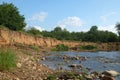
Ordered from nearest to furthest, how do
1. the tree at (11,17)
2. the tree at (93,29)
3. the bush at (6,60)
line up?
the bush at (6,60) → the tree at (11,17) → the tree at (93,29)

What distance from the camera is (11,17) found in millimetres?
71062

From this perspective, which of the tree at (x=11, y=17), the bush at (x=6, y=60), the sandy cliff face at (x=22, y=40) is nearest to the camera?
the bush at (x=6, y=60)

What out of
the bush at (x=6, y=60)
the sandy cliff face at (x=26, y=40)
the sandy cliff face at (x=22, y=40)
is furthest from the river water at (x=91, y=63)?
the sandy cliff face at (x=26, y=40)

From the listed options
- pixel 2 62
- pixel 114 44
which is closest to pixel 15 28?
pixel 114 44

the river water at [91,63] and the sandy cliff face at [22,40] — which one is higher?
the sandy cliff face at [22,40]

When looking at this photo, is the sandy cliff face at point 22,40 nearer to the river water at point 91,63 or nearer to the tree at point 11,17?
the tree at point 11,17

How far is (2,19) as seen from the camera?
225 feet

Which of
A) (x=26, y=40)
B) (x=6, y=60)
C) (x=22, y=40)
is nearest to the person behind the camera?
(x=6, y=60)

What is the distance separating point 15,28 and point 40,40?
439 inches

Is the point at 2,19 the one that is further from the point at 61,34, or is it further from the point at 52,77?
the point at 61,34

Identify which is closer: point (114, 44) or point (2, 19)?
point (2, 19)

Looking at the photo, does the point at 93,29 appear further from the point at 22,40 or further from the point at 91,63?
the point at 91,63

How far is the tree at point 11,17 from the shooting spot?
68.9m

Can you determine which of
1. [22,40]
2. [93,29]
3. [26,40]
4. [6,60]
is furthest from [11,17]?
[93,29]
